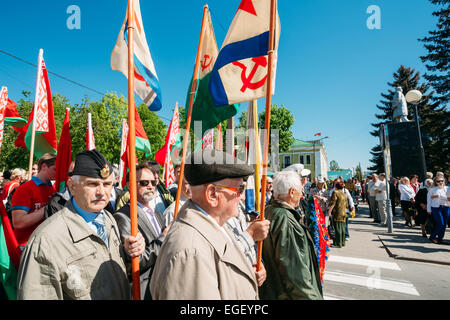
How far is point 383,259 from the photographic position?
6.99 meters

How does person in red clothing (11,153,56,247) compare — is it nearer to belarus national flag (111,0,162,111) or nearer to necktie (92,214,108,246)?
necktie (92,214,108,246)

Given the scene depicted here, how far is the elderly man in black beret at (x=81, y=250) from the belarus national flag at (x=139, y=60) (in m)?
1.12

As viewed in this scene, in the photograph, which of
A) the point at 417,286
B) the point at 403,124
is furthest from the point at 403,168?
the point at 417,286

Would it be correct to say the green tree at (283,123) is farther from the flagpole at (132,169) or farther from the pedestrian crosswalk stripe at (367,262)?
the flagpole at (132,169)

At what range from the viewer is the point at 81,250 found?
175cm

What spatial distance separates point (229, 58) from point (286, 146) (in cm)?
3795

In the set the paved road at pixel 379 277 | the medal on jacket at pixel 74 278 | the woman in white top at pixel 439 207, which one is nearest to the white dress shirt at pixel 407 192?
the woman in white top at pixel 439 207

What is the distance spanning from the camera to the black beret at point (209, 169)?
1.60 metres

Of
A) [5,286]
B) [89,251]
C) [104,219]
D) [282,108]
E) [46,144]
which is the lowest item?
[5,286]

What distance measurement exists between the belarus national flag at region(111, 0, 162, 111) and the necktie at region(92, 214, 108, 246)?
149 cm

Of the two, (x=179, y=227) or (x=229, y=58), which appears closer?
(x=179, y=227)

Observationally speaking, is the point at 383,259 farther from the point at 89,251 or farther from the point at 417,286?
the point at 89,251

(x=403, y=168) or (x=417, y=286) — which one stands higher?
(x=403, y=168)

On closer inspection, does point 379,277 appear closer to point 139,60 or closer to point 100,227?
point 100,227
